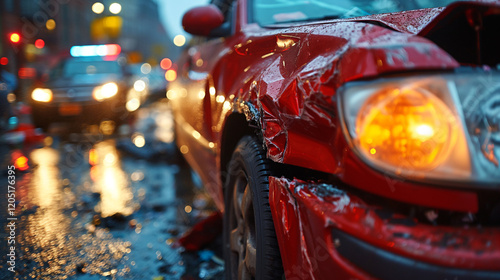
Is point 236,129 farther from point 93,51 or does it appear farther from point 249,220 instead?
point 93,51

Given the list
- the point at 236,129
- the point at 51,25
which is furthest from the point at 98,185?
the point at 51,25

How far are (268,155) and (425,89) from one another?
74 centimetres

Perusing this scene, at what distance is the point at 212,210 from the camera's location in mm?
4266

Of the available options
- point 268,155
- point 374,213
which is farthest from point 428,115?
point 268,155

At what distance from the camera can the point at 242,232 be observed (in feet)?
7.29

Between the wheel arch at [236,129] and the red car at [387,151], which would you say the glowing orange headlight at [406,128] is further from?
the wheel arch at [236,129]

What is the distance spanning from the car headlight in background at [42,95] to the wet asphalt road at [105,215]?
2.40 metres

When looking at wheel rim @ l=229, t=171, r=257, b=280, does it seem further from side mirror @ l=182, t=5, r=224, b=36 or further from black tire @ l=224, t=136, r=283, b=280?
side mirror @ l=182, t=5, r=224, b=36

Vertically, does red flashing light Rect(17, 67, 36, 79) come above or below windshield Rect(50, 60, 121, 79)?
below

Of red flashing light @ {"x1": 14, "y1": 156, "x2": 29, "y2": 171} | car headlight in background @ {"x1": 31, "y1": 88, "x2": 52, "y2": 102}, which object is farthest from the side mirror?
car headlight in background @ {"x1": 31, "y1": 88, "x2": 52, "y2": 102}

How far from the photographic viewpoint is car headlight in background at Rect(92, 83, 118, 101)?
977 cm

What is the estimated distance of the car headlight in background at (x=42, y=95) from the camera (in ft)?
31.0

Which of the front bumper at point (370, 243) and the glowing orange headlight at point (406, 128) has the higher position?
the glowing orange headlight at point (406, 128)

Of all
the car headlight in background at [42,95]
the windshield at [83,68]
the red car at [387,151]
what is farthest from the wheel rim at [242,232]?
the windshield at [83,68]
